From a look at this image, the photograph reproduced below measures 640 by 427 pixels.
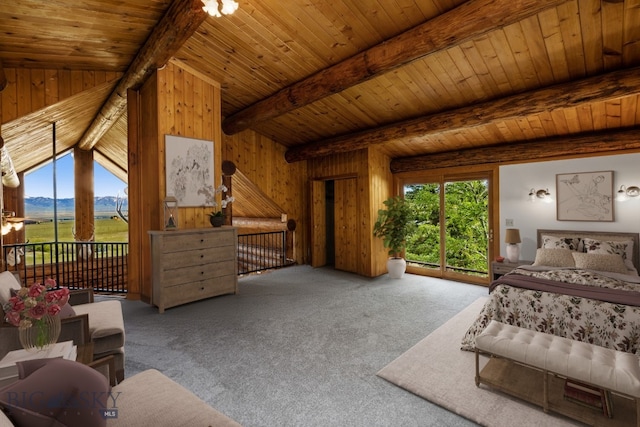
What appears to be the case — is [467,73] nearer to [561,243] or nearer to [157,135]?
[561,243]

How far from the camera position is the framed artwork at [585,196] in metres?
4.14

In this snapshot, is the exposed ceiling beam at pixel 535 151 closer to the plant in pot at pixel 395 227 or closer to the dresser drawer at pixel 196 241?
the plant in pot at pixel 395 227

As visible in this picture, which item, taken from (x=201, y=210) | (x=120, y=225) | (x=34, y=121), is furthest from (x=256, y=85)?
(x=120, y=225)

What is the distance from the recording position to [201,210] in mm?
4559

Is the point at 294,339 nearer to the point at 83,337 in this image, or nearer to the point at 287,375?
the point at 287,375

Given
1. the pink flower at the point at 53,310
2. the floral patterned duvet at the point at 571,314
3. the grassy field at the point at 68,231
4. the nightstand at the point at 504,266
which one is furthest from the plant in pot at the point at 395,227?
the grassy field at the point at 68,231

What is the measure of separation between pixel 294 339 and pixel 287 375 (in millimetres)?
637

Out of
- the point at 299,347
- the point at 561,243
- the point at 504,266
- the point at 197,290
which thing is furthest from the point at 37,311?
the point at 561,243

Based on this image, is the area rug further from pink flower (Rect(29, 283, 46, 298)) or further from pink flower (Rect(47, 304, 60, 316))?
pink flower (Rect(29, 283, 46, 298))

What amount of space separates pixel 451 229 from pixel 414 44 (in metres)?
3.75

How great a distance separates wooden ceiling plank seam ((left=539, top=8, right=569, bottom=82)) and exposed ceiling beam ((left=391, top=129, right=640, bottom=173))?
1382 mm

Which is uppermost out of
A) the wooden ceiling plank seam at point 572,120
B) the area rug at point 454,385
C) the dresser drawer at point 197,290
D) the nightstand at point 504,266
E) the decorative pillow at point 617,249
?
the wooden ceiling plank seam at point 572,120

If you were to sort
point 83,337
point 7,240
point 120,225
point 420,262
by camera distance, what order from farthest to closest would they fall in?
point 120,225
point 7,240
point 420,262
point 83,337

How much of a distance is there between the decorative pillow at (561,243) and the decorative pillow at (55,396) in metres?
5.15
